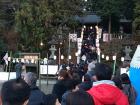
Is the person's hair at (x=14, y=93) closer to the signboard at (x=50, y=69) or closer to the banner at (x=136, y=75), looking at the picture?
the banner at (x=136, y=75)

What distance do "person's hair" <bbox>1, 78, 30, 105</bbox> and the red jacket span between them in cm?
118

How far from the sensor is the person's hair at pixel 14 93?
4070 millimetres

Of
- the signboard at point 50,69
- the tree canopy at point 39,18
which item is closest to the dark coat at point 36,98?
the signboard at point 50,69

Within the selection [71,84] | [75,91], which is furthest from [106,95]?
[71,84]

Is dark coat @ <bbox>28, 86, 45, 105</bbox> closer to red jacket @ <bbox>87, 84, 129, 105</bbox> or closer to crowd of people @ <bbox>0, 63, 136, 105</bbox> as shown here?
crowd of people @ <bbox>0, 63, 136, 105</bbox>

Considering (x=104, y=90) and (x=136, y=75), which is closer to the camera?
(x=104, y=90)

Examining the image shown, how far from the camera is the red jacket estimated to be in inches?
204

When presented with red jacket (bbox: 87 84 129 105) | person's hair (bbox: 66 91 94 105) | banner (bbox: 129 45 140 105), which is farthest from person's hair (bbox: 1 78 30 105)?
banner (bbox: 129 45 140 105)

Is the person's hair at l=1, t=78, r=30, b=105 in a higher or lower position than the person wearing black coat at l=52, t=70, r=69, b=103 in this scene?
higher

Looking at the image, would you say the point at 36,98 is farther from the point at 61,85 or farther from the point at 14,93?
the point at 61,85

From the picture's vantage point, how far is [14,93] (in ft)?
13.4

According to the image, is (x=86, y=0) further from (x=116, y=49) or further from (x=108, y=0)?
(x=116, y=49)

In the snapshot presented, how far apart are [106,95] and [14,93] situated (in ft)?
4.59

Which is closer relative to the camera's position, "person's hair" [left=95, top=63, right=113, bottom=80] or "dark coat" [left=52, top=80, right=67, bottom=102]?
"person's hair" [left=95, top=63, right=113, bottom=80]
